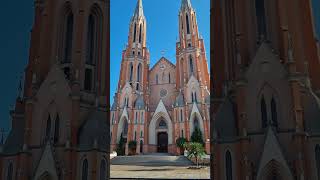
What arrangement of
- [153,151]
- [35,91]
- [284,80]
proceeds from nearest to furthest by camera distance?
[284,80] < [35,91] < [153,151]

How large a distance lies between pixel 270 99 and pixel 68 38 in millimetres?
17629

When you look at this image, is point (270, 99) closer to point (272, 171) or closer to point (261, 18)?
point (272, 171)

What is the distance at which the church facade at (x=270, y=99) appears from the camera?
87.1 feet

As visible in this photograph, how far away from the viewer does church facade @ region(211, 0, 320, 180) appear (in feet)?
87.1

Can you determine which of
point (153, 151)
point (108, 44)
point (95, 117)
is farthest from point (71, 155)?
point (153, 151)

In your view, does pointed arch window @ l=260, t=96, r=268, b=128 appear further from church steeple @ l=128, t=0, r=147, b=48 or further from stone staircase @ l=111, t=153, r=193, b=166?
church steeple @ l=128, t=0, r=147, b=48

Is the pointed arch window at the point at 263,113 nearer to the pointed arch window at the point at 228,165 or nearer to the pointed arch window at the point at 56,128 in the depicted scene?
the pointed arch window at the point at 228,165

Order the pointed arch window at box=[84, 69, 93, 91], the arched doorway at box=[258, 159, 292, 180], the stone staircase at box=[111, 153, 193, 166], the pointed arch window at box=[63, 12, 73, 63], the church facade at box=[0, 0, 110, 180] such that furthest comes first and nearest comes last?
the stone staircase at box=[111, 153, 193, 166], the pointed arch window at box=[63, 12, 73, 63], the pointed arch window at box=[84, 69, 93, 91], the church facade at box=[0, 0, 110, 180], the arched doorway at box=[258, 159, 292, 180]

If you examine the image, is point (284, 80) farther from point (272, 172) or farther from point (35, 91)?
point (35, 91)

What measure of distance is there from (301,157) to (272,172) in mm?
2103

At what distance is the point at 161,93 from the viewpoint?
113312mm

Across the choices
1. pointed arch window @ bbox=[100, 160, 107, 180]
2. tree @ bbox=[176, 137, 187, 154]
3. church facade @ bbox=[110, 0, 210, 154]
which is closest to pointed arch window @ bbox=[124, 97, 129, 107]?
church facade @ bbox=[110, 0, 210, 154]

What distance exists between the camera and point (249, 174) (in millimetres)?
26641

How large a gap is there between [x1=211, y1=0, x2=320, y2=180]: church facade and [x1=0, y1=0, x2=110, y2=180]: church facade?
946 cm
